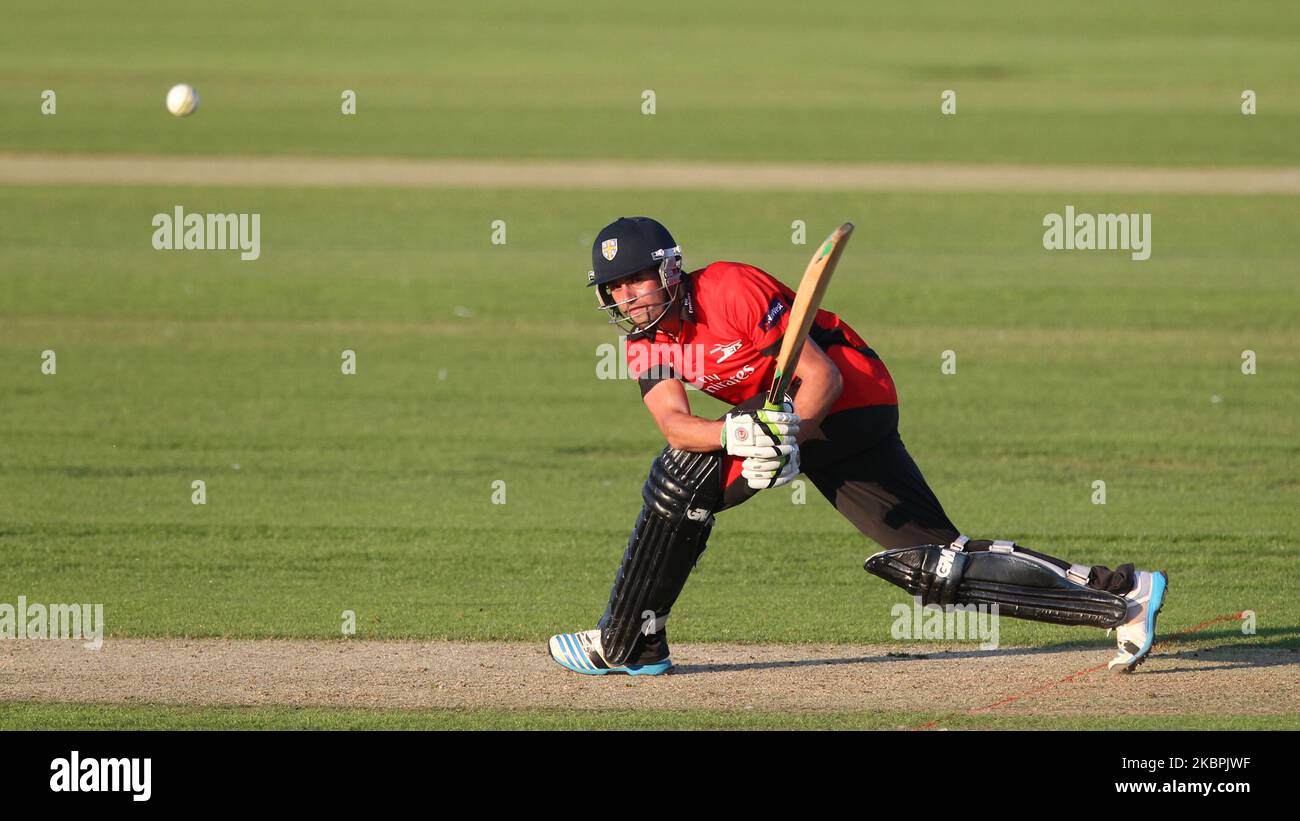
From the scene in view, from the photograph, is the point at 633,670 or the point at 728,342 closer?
the point at 728,342

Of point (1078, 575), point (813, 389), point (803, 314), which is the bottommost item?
point (1078, 575)

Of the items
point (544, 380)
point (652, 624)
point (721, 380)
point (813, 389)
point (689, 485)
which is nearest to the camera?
point (813, 389)

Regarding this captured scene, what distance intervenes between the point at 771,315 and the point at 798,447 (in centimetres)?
66

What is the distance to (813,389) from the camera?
783 centimetres

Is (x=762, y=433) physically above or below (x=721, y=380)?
below

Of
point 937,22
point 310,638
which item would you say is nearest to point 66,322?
point 310,638

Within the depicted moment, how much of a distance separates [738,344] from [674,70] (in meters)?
43.5

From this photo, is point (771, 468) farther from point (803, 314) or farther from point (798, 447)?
point (803, 314)

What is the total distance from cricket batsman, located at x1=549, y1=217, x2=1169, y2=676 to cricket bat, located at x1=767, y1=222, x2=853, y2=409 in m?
0.13

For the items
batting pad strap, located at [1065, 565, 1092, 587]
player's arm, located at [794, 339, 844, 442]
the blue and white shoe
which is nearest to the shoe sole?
the blue and white shoe

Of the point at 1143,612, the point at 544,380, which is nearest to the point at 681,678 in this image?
the point at 1143,612

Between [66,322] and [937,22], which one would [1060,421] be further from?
[937,22]

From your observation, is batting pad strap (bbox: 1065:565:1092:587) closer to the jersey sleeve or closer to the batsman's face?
the jersey sleeve

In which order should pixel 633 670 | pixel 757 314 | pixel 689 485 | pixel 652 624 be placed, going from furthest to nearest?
1. pixel 633 670
2. pixel 652 624
3. pixel 689 485
4. pixel 757 314
